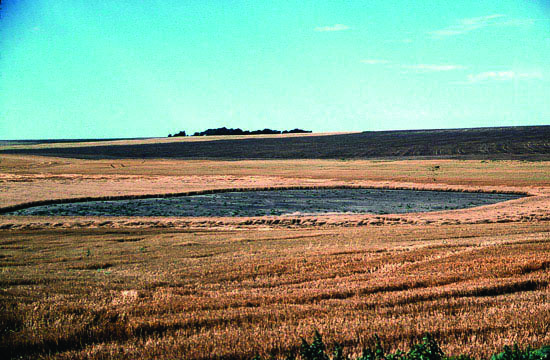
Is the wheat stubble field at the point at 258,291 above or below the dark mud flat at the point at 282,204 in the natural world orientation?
above

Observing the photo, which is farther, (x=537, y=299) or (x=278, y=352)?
(x=537, y=299)

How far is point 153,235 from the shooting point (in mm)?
25594

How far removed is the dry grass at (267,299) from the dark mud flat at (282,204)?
729 inches

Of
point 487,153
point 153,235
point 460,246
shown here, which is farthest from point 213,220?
point 487,153

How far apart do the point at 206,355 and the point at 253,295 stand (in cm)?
365

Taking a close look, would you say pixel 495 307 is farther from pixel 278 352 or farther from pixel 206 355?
pixel 206 355

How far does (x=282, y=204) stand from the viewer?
4103cm

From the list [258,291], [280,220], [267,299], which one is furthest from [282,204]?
[267,299]

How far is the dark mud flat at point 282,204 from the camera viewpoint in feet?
121

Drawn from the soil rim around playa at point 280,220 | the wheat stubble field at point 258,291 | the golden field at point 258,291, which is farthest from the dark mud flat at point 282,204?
the golden field at point 258,291

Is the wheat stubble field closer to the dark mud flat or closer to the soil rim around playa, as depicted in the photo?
the soil rim around playa

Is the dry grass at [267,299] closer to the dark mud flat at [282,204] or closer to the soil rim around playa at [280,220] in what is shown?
the soil rim around playa at [280,220]

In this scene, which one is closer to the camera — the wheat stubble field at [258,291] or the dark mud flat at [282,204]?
the wheat stubble field at [258,291]

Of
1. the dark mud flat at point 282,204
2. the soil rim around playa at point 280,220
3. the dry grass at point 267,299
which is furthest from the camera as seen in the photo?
the dark mud flat at point 282,204
